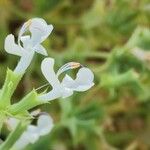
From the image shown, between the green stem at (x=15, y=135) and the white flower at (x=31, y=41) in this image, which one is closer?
the white flower at (x=31, y=41)

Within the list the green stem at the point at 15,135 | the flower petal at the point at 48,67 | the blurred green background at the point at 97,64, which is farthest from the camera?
the blurred green background at the point at 97,64

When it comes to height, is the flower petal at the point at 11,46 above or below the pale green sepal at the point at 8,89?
above

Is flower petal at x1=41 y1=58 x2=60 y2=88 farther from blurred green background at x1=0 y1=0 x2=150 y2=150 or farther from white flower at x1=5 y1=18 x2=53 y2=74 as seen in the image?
blurred green background at x1=0 y1=0 x2=150 y2=150

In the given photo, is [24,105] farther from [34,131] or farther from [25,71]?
[34,131]

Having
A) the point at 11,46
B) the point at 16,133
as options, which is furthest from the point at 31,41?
the point at 16,133

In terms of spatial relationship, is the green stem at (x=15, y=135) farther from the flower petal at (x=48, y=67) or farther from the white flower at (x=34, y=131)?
the flower petal at (x=48, y=67)

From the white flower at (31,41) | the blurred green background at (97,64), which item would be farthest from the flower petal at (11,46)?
the blurred green background at (97,64)

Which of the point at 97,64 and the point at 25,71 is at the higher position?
the point at 97,64

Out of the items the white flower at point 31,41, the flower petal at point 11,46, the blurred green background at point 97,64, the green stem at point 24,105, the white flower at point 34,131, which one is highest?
the blurred green background at point 97,64

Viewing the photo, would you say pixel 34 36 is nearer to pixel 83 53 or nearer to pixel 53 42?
pixel 83 53
